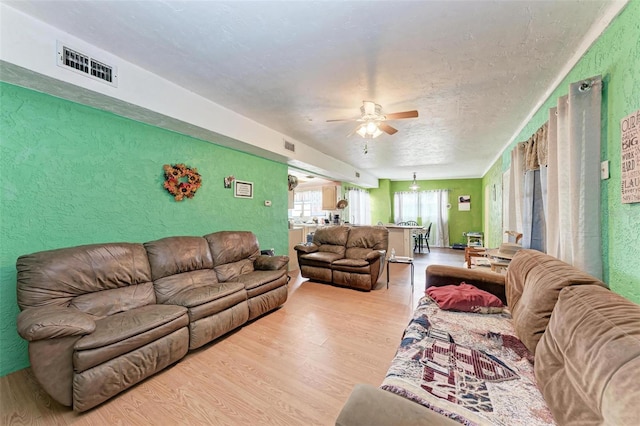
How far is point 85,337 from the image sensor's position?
5.16ft

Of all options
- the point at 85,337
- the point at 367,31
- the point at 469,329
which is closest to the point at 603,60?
the point at 367,31

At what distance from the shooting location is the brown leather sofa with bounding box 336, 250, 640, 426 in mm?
758

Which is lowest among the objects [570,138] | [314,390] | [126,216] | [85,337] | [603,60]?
[314,390]

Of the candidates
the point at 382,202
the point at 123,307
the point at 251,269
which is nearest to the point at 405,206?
the point at 382,202

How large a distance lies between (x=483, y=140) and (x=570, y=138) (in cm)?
302

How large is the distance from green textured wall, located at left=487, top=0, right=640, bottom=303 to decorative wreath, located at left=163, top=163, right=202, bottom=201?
3876 millimetres

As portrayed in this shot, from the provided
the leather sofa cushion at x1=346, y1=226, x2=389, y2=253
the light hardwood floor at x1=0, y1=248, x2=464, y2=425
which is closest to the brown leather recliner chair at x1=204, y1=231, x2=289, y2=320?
the light hardwood floor at x1=0, y1=248, x2=464, y2=425

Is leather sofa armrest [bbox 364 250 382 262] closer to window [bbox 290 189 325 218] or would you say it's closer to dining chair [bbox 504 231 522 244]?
dining chair [bbox 504 231 522 244]

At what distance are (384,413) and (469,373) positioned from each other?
69 centimetres

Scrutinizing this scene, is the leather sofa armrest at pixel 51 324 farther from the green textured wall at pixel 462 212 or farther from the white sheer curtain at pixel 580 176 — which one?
the green textured wall at pixel 462 212

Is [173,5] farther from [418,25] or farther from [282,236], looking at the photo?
[282,236]

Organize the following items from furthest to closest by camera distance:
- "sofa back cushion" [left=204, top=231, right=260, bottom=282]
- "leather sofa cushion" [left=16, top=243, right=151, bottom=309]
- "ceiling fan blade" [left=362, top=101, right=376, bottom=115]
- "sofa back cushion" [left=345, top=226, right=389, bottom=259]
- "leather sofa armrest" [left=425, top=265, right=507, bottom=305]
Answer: "sofa back cushion" [left=345, top=226, right=389, bottom=259], "sofa back cushion" [left=204, top=231, right=260, bottom=282], "ceiling fan blade" [left=362, top=101, right=376, bottom=115], "leather sofa armrest" [left=425, top=265, right=507, bottom=305], "leather sofa cushion" [left=16, top=243, right=151, bottom=309]

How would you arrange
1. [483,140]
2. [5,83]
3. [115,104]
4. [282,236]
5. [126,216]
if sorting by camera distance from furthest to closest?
[282,236] < [483,140] < [126,216] < [115,104] < [5,83]

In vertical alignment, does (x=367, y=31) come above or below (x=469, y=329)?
above
